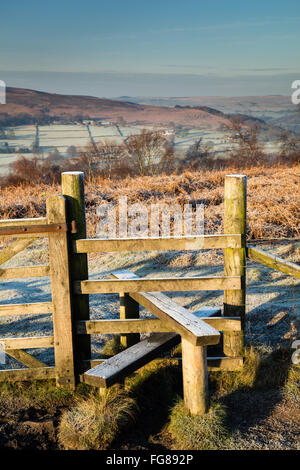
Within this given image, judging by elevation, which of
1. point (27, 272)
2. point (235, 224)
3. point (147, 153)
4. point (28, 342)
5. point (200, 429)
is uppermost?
point (147, 153)

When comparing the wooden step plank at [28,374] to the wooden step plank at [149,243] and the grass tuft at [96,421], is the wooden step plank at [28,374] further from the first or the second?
the wooden step plank at [149,243]

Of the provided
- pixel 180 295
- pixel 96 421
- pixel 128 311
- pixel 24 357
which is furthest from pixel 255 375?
pixel 180 295

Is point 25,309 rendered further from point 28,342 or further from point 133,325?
point 133,325

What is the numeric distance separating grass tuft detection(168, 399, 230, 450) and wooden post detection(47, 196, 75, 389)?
110cm

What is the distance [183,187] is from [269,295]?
23.9 feet

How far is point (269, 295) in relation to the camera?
6594mm

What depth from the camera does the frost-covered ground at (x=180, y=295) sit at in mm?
5336

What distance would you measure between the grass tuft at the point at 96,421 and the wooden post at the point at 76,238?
55 centimetres

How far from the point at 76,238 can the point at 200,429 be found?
1914 millimetres

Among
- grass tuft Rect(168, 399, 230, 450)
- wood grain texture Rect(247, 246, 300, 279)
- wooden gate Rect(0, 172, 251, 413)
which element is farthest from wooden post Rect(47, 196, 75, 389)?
wood grain texture Rect(247, 246, 300, 279)

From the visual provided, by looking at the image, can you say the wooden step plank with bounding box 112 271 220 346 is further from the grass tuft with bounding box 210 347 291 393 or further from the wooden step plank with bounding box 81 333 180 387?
the grass tuft with bounding box 210 347 291 393

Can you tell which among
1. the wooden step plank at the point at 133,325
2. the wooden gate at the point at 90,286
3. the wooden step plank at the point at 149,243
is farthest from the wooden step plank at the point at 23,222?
the wooden step plank at the point at 133,325

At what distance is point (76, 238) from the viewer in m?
4.10

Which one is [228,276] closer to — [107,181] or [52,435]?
[52,435]
